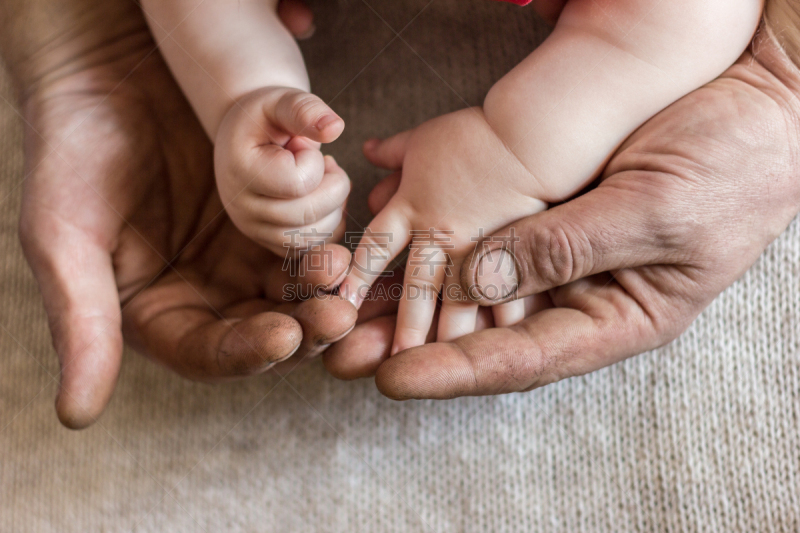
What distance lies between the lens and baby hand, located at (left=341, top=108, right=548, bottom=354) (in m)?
0.71

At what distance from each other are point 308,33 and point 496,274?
59 centimetres

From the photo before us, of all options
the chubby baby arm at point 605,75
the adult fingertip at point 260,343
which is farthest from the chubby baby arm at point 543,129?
the adult fingertip at point 260,343

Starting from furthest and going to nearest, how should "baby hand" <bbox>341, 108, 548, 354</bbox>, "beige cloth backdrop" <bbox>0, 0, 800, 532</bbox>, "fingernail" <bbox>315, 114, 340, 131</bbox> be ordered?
"beige cloth backdrop" <bbox>0, 0, 800, 532</bbox>, "baby hand" <bbox>341, 108, 548, 354</bbox>, "fingernail" <bbox>315, 114, 340, 131</bbox>

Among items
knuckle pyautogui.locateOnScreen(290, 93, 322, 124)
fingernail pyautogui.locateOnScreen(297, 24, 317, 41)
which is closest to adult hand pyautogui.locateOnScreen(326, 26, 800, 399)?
knuckle pyautogui.locateOnScreen(290, 93, 322, 124)

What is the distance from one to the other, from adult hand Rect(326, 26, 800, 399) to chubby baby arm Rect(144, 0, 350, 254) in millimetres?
193

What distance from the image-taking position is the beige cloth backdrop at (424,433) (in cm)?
90

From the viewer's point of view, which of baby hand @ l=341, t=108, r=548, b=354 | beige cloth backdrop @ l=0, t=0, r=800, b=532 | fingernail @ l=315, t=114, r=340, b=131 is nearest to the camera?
fingernail @ l=315, t=114, r=340, b=131

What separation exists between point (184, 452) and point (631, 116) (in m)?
0.93

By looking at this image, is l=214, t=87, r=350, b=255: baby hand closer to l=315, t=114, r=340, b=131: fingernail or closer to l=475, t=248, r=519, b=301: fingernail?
l=315, t=114, r=340, b=131: fingernail

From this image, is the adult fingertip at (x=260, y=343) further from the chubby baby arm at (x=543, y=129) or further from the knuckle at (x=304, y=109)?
the knuckle at (x=304, y=109)

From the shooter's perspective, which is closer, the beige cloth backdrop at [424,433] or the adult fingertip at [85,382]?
the adult fingertip at [85,382]

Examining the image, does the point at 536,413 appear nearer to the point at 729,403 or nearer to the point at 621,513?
the point at 621,513

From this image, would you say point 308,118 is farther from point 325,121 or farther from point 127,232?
point 127,232

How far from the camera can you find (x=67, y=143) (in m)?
0.83
